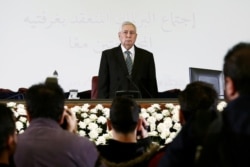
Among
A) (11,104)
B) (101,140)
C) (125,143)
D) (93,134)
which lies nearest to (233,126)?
(125,143)

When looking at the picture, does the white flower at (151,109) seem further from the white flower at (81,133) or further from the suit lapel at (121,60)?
the suit lapel at (121,60)

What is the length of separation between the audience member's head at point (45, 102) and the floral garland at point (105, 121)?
2.93 feet

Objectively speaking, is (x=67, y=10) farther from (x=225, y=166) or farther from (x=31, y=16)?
(x=225, y=166)

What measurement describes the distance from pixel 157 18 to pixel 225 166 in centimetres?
551

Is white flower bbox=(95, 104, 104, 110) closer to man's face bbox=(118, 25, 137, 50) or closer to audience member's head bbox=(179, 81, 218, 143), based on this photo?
audience member's head bbox=(179, 81, 218, 143)

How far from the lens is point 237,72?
1730 mm

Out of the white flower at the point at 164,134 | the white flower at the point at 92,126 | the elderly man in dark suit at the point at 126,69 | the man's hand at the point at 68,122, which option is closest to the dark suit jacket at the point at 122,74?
the elderly man in dark suit at the point at 126,69

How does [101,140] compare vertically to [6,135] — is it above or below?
below

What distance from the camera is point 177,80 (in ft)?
23.1

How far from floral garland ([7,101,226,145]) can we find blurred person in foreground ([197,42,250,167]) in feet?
5.03

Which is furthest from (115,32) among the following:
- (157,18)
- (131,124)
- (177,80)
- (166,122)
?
(131,124)

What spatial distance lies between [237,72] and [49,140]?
34.2 inches

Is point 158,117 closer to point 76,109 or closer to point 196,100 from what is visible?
point 76,109

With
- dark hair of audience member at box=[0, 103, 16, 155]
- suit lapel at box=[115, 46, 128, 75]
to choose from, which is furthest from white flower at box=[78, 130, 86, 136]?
suit lapel at box=[115, 46, 128, 75]
